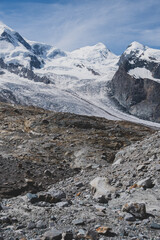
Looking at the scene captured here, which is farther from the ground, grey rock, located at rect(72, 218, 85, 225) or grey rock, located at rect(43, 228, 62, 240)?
grey rock, located at rect(72, 218, 85, 225)

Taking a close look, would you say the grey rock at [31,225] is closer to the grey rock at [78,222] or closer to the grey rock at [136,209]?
the grey rock at [78,222]

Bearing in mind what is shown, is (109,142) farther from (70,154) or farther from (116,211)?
(116,211)

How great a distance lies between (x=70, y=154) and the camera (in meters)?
17.4

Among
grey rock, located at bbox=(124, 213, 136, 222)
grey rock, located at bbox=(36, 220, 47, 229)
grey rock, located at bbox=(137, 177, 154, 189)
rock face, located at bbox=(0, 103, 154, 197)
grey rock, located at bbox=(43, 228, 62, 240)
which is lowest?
rock face, located at bbox=(0, 103, 154, 197)

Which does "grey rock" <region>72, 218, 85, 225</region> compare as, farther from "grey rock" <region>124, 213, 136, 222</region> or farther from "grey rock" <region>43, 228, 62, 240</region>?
"grey rock" <region>124, 213, 136, 222</region>

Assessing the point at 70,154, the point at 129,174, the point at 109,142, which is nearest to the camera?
the point at 129,174

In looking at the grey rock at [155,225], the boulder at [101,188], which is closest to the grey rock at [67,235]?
the grey rock at [155,225]

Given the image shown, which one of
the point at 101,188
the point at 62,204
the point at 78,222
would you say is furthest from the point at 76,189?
the point at 78,222

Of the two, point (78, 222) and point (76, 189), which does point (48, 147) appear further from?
point (78, 222)

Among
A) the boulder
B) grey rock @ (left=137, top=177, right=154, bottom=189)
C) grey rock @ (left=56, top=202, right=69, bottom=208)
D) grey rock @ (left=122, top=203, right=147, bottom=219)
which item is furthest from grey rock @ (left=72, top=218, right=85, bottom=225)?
grey rock @ (left=137, top=177, right=154, bottom=189)

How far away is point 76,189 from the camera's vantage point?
10359 millimetres

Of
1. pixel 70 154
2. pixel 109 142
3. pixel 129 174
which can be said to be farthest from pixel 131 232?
pixel 109 142

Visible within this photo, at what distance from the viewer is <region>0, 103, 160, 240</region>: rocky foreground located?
639 cm

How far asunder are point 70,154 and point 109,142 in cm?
364
